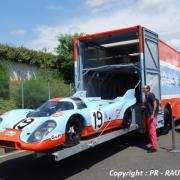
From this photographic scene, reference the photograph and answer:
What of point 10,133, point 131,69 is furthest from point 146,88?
point 10,133

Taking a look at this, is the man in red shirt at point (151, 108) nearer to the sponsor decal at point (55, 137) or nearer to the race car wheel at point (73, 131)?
the race car wheel at point (73, 131)

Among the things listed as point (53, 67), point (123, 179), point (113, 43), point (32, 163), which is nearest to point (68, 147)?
point (123, 179)

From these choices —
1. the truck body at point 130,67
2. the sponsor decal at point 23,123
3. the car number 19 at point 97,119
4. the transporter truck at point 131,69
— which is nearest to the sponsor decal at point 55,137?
the sponsor decal at point 23,123

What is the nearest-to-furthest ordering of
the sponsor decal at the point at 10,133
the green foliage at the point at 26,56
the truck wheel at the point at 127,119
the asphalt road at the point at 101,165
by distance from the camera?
the sponsor decal at the point at 10,133
the asphalt road at the point at 101,165
the truck wheel at the point at 127,119
the green foliage at the point at 26,56

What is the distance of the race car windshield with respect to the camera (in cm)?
777

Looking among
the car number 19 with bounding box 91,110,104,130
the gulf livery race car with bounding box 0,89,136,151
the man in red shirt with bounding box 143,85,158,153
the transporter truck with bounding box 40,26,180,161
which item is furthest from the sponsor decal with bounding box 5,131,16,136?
the man in red shirt with bounding box 143,85,158,153

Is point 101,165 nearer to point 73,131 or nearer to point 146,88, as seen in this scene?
point 73,131

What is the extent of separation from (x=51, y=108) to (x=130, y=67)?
3596 mm

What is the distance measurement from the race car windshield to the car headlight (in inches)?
34.2

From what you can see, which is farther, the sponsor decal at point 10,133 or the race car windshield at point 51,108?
the race car windshield at point 51,108

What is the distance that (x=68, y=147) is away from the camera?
697cm

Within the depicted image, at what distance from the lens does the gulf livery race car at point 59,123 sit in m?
6.66

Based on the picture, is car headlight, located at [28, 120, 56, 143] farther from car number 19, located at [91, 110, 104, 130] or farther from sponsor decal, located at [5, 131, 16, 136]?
car number 19, located at [91, 110, 104, 130]

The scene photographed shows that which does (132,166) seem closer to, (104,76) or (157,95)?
(157,95)
